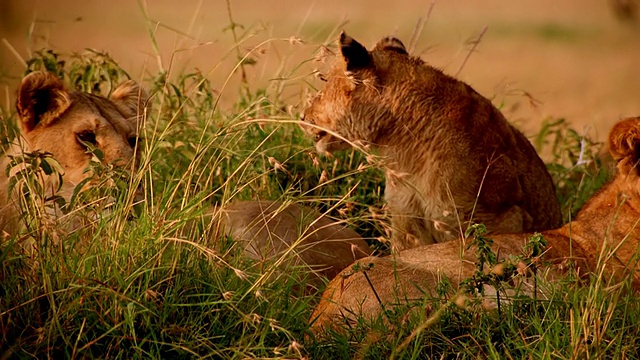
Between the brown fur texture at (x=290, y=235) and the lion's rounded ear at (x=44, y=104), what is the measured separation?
82 centimetres

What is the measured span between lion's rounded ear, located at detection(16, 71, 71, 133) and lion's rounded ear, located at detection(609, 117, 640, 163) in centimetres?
222

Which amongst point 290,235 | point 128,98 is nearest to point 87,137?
point 128,98

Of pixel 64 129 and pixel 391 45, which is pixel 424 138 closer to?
pixel 391 45

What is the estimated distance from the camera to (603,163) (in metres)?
6.77

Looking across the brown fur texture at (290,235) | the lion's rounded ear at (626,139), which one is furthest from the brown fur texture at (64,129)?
the lion's rounded ear at (626,139)

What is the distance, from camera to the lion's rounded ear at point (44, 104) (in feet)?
16.0

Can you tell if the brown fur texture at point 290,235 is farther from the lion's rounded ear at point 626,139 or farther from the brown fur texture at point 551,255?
the lion's rounded ear at point 626,139

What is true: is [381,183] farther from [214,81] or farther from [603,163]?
[214,81]

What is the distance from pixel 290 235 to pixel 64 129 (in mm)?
1066

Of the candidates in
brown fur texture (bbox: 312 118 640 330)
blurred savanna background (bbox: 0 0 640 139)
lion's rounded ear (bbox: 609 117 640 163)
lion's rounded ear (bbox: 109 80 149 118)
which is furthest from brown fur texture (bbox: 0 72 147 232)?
blurred savanna background (bbox: 0 0 640 139)

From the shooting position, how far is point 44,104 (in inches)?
195

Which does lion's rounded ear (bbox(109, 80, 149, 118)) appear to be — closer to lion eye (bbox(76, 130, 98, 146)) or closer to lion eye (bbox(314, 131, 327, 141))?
lion eye (bbox(76, 130, 98, 146))

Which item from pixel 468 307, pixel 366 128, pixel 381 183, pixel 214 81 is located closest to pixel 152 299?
pixel 468 307

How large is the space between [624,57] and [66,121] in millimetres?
16297
